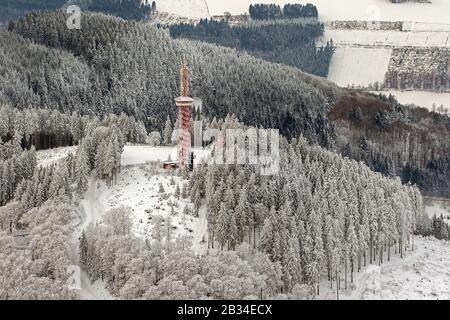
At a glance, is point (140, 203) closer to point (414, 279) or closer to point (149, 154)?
point (149, 154)

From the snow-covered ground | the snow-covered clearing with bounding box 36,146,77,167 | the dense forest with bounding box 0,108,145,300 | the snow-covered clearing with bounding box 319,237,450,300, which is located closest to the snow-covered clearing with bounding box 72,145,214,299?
the snow-covered ground

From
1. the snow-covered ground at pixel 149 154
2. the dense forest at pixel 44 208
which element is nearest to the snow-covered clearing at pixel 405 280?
the snow-covered ground at pixel 149 154

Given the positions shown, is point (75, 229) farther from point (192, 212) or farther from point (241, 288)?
point (241, 288)

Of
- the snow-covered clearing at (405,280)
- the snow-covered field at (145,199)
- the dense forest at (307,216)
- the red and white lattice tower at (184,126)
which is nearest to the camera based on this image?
the dense forest at (307,216)

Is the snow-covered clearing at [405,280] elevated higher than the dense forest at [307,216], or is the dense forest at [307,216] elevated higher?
the dense forest at [307,216]

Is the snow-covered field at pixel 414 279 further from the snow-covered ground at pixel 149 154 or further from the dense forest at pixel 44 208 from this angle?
the dense forest at pixel 44 208
